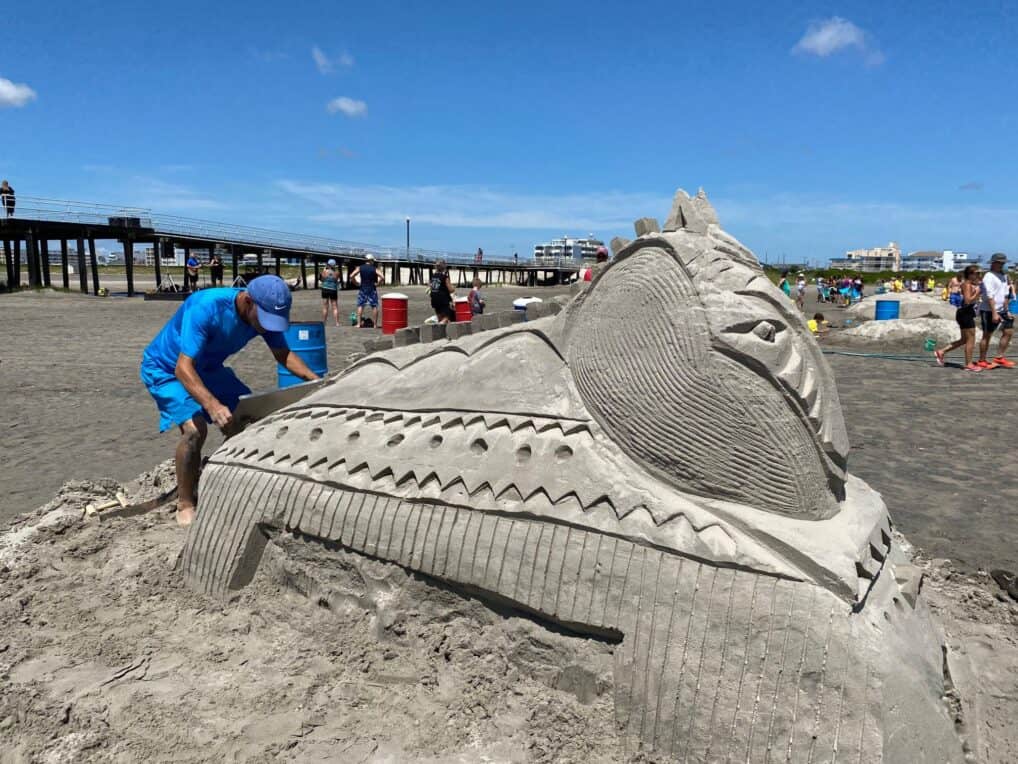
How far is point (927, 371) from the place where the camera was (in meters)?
9.77

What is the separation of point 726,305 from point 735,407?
0.34 meters

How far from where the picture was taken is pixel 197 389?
3578 millimetres

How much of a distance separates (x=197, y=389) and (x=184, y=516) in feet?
2.61

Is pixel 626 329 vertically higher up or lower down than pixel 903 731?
higher up

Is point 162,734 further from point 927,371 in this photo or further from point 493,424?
point 927,371

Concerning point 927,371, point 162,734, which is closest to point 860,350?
point 927,371

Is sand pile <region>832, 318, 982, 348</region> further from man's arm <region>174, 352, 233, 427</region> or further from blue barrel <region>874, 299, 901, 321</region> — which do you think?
man's arm <region>174, 352, 233, 427</region>

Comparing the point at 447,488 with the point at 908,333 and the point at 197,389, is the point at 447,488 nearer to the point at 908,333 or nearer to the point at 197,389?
the point at 197,389

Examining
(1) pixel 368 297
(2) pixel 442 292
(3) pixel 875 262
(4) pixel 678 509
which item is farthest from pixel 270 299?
(3) pixel 875 262

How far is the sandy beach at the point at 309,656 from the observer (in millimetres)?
2332

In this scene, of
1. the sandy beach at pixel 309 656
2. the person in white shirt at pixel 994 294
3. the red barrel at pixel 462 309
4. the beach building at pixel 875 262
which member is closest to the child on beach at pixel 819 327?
the person in white shirt at pixel 994 294

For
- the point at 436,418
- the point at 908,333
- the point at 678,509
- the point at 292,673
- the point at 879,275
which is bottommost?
the point at 292,673

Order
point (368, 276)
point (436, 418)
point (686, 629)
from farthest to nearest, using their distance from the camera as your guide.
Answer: point (368, 276), point (436, 418), point (686, 629)

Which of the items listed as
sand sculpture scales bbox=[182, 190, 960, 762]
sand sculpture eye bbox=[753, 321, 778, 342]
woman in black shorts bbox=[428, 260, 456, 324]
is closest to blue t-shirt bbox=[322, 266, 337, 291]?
woman in black shorts bbox=[428, 260, 456, 324]
